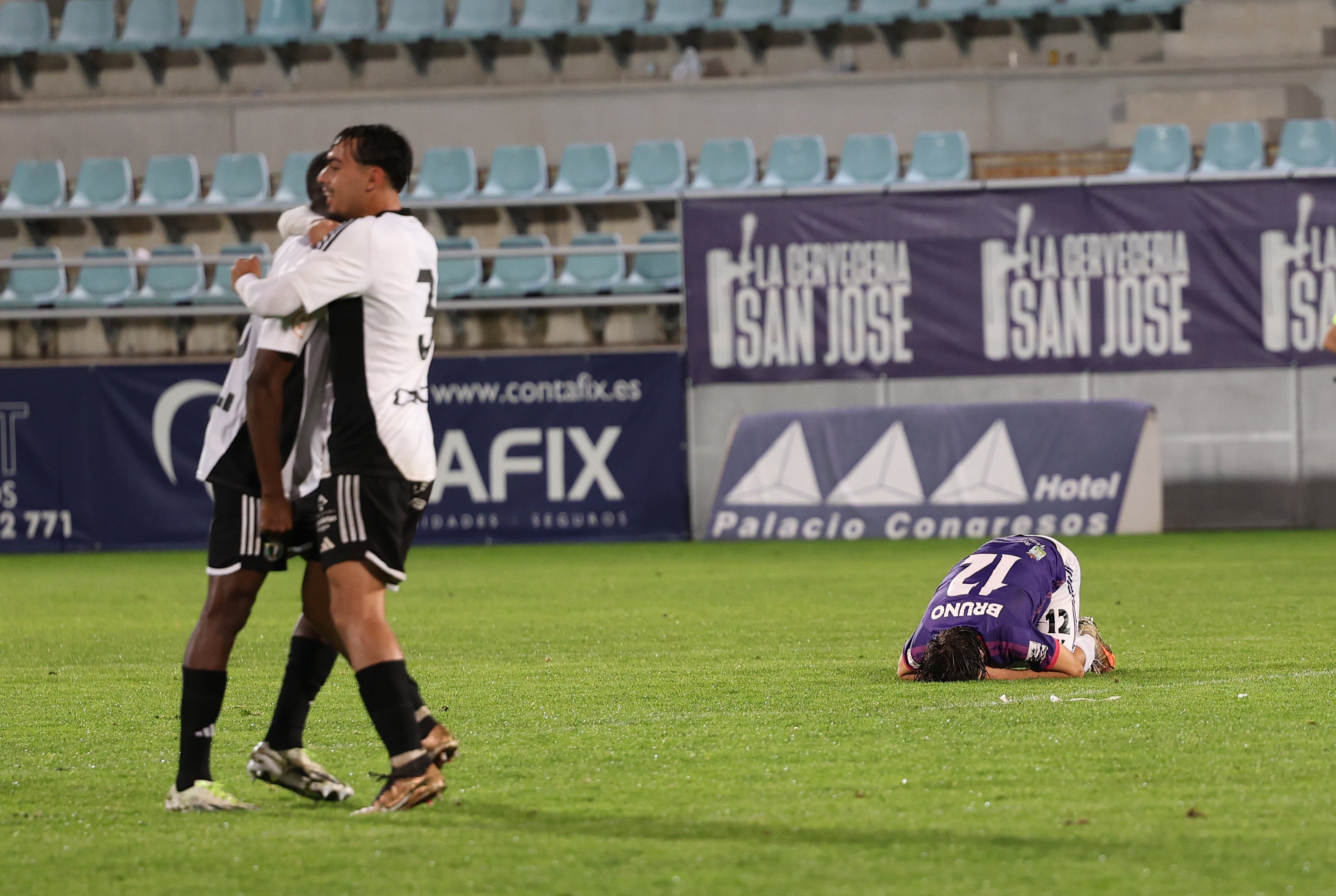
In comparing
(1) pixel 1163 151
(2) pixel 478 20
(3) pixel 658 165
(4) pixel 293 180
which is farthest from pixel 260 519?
(2) pixel 478 20

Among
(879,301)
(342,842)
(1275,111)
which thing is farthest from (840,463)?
(342,842)

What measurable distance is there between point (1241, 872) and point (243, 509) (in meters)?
2.73

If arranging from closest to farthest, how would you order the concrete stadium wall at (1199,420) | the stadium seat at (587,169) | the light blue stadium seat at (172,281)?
the concrete stadium wall at (1199,420) → the light blue stadium seat at (172,281) → the stadium seat at (587,169)

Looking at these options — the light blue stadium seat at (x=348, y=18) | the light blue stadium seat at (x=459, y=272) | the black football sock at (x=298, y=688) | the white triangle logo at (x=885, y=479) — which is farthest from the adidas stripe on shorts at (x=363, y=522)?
the light blue stadium seat at (x=348, y=18)

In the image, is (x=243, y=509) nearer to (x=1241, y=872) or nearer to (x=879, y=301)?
(x=1241, y=872)

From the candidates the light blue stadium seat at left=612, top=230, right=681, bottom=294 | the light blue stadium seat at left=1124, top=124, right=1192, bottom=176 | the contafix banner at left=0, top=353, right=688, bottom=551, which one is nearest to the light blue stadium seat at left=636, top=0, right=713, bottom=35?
the light blue stadium seat at left=612, top=230, right=681, bottom=294

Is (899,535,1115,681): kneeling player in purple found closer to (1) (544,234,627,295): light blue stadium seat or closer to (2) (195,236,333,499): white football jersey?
(2) (195,236,333,499): white football jersey

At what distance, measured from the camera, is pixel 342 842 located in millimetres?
4254

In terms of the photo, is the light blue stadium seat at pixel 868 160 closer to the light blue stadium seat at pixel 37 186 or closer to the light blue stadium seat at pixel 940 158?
the light blue stadium seat at pixel 940 158

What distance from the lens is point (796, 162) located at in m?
19.5

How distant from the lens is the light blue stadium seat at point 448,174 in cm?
1973

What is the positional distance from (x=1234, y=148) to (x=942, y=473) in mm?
5698

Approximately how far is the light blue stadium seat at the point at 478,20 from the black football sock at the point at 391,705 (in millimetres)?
17973

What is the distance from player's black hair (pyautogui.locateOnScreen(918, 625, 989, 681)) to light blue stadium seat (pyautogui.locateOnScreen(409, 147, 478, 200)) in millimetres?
13605
